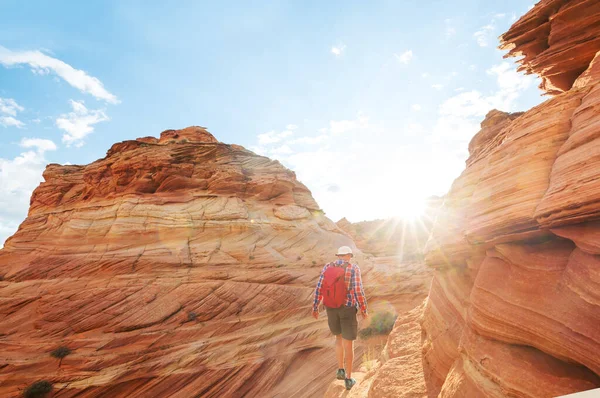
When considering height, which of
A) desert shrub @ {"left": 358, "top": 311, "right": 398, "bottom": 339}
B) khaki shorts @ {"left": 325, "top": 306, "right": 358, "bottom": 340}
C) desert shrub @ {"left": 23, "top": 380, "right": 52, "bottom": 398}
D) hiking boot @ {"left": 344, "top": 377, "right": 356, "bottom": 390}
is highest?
khaki shorts @ {"left": 325, "top": 306, "right": 358, "bottom": 340}

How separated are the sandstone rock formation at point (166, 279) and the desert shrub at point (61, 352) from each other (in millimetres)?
200

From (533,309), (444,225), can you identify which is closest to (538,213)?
(533,309)

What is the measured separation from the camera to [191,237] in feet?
74.9

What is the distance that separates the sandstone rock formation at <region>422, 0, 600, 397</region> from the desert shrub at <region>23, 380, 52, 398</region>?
1664 centimetres

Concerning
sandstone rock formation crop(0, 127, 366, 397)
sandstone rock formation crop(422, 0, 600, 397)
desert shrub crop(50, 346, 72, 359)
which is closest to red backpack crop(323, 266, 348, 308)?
sandstone rock formation crop(422, 0, 600, 397)

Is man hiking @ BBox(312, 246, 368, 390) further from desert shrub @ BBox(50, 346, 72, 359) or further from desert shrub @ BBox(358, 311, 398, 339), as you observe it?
desert shrub @ BBox(50, 346, 72, 359)

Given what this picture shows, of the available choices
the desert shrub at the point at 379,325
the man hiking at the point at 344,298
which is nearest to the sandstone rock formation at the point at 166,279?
the desert shrub at the point at 379,325

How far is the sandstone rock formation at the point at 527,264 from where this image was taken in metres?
3.63

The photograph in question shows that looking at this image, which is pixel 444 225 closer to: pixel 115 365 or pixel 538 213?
pixel 538 213

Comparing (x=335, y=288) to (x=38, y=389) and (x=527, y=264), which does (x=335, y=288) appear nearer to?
(x=527, y=264)

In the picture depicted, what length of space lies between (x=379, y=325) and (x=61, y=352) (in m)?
17.5

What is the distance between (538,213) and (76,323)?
67.5ft

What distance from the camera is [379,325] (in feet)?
64.7

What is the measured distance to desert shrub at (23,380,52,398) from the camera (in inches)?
529
